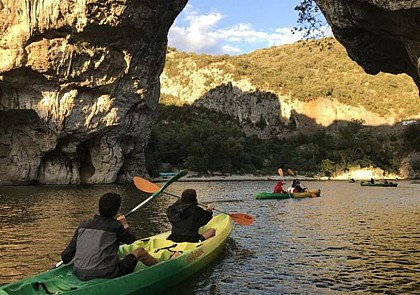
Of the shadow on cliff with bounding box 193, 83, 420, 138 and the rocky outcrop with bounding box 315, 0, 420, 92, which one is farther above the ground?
the shadow on cliff with bounding box 193, 83, 420, 138

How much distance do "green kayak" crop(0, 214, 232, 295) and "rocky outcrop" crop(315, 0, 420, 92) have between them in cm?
667

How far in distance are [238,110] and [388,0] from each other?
10266cm

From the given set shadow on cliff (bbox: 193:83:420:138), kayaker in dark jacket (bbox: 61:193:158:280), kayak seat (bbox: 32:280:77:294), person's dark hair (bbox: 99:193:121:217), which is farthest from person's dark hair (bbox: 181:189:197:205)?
shadow on cliff (bbox: 193:83:420:138)

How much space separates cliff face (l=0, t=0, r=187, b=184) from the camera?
116 ft

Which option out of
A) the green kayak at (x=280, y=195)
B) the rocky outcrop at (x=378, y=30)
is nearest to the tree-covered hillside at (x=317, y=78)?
the green kayak at (x=280, y=195)

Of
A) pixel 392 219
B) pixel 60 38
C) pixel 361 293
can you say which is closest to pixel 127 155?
pixel 60 38

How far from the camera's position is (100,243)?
6301mm

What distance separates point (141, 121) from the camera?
48.2 meters

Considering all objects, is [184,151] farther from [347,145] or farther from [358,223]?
[358,223]

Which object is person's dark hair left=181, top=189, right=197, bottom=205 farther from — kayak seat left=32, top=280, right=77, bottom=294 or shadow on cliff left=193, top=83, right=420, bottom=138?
shadow on cliff left=193, top=83, right=420, bottom=138

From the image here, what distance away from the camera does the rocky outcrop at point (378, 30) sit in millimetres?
10328

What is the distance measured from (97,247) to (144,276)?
46.6 inches

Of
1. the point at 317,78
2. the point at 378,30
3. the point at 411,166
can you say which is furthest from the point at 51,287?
the point at 317,78

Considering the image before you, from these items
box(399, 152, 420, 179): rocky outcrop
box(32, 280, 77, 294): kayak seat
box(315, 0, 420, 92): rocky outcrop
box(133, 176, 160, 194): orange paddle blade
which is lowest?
box(32, 280, 77, 294): kayak seat
